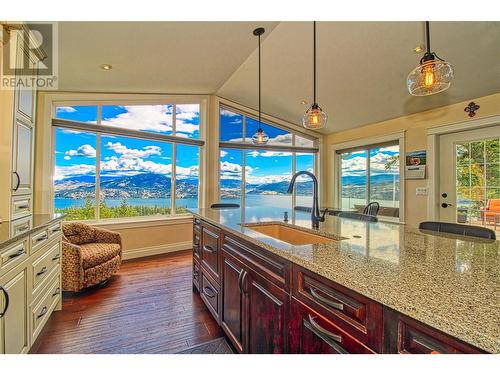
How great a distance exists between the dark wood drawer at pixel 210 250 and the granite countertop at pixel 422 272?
54 cm

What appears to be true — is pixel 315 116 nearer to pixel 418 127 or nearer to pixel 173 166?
pixel 418 127

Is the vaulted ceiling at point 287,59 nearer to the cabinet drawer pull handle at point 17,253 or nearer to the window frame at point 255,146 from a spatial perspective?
the window frame at point 255,146

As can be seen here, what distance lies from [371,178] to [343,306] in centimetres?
476

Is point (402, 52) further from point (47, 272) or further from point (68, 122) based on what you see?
point (68, 122)

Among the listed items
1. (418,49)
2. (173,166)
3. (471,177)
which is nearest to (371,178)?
(471,177)

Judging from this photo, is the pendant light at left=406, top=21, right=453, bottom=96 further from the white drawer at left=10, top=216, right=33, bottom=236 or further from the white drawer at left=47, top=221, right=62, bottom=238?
the white drawer at left=47, top=221, right=62, bottom=238

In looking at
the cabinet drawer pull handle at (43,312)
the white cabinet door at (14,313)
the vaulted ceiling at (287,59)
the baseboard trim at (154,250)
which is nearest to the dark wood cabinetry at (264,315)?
the white cabinet door at (14,313)

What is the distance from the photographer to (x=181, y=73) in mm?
3658

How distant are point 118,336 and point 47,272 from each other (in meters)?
0.77

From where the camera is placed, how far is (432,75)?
1570 mm

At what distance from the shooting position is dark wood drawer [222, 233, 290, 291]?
46.6 inches

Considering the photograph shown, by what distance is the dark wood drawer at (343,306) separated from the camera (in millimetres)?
766

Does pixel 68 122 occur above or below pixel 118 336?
above
